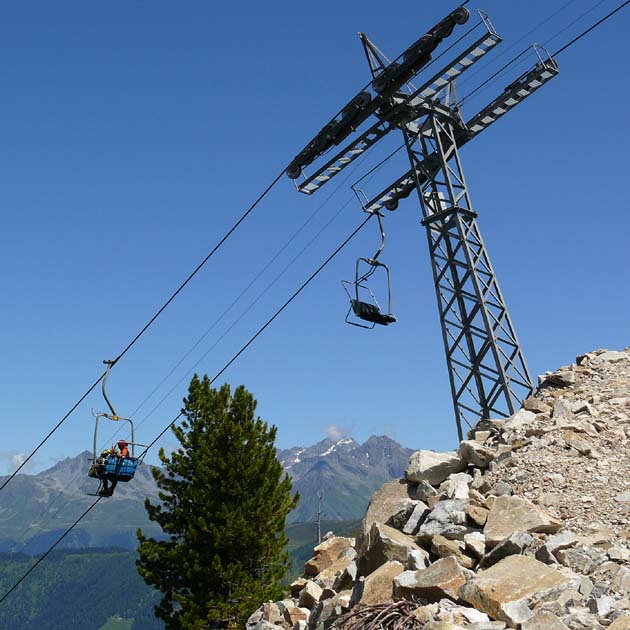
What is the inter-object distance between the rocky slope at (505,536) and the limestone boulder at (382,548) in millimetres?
23

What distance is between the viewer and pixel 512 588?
9.43 metres

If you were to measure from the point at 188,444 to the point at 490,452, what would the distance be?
604 inches

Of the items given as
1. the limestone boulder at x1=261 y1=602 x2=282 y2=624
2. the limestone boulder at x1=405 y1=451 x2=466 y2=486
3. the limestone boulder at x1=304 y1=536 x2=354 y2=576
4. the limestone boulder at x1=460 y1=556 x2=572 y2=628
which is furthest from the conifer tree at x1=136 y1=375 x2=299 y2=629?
the limestone boulder at x1=460 y1=556 x2=572 y2=628

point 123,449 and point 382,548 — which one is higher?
point 123,449

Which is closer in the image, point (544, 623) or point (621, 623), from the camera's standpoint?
point (621, 623)

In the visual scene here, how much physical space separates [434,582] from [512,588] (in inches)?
45.2

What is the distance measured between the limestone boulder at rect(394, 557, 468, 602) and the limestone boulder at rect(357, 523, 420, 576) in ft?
4.27

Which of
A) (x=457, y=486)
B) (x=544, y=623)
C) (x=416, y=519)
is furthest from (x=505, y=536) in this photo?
(x=544, y=623)

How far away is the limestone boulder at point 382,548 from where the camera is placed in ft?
Result: 38.9

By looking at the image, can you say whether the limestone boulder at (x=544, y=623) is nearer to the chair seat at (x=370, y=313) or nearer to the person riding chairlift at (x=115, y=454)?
the chair seat at (x=370, y=313)

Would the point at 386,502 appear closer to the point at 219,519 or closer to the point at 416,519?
the point at 416,519

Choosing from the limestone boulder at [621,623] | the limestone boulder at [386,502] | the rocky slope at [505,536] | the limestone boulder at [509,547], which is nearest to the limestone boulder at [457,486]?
Answer: the rocky slope at [505,536]

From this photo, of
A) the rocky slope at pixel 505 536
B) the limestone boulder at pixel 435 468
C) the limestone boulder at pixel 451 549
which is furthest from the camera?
the limestone boulder at pixel 435 468

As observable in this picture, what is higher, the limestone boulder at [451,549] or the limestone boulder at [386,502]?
the limestone boulder at [386,502]
